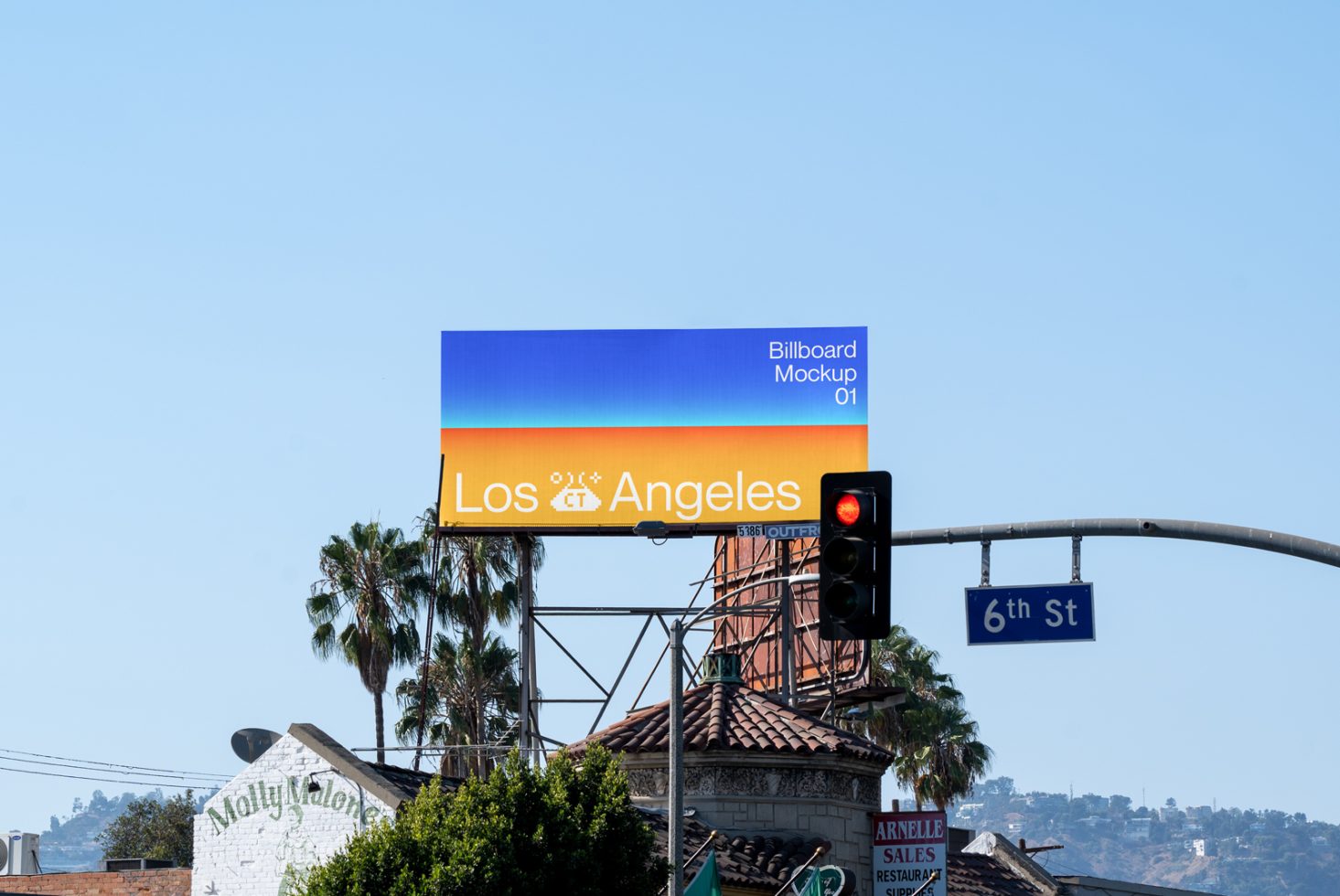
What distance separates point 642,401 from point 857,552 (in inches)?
1013

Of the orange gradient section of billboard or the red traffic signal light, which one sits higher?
the orange gradient section of billboard

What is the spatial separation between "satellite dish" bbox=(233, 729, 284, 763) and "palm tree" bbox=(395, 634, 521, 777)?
27.8 m

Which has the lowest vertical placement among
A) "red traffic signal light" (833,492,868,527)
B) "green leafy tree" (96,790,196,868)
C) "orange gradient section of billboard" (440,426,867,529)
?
"green leafy tree" (96,790,196,868)

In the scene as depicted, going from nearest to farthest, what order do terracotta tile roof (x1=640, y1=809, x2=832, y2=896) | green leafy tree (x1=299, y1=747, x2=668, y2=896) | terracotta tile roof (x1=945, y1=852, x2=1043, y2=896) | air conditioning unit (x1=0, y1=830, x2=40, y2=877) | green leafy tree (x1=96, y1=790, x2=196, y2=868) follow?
green leafy tree (x1=299, y1=747, x2=668, y2=896) → terracotta tile roof (x1=640, y1=809, x2=832, y2=896) → air conditioning unit (x1=0, y1=830, x2=40, y2=877) → terracotta tile roof (x1=945, y1=852, x2=1043, y2=896) → green leafy tree (x1=96, y1=790, x2=196, y2=868)

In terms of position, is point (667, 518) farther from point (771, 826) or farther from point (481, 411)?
point (771, 826)

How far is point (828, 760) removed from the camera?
35.3m

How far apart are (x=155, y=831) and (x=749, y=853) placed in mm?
76477

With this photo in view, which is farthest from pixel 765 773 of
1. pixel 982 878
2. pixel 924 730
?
pixel 924 730

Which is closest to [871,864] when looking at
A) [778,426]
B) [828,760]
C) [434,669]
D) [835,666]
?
[828,760]

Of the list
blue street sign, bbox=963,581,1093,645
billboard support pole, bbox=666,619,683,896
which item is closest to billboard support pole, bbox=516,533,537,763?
billboard support pole, bbox=666,619,683,896

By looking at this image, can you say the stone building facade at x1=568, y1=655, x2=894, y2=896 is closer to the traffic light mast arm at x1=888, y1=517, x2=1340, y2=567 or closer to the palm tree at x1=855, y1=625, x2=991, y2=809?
the traffic light mast arm at x1=888, y1=517, x2=1340, y2=567

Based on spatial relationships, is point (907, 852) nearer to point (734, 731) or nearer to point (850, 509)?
point (734, 731)

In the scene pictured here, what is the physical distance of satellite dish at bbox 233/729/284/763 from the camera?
3459 cm

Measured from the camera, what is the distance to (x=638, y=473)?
42.4m
